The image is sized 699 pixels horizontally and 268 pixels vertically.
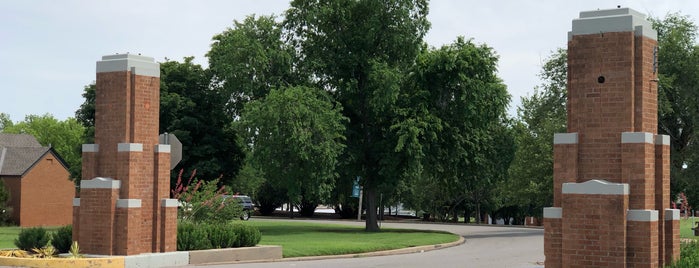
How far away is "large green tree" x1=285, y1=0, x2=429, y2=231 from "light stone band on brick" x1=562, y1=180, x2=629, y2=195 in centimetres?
2624

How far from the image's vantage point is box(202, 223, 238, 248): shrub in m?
23.6

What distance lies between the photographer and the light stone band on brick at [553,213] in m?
15.4

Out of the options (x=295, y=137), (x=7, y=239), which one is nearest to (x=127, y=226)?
(x=7, y=239)

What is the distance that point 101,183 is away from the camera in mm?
20938

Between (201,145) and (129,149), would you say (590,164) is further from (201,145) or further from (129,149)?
(201,145)

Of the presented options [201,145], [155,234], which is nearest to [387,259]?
[155,234]

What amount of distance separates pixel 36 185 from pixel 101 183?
36.7m

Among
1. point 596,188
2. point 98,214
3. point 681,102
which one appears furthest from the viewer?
point 681,102

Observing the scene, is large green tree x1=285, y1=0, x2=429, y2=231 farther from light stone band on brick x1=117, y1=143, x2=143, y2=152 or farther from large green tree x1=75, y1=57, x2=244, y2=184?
light stone band on brick x1=117, y1=143, x2=143, y2=152

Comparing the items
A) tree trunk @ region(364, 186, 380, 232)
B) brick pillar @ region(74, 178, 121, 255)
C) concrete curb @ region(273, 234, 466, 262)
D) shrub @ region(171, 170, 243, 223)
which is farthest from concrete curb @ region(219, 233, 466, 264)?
tree trunk @ region(364, 186, 380, 232)

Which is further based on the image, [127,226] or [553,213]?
[127,226]

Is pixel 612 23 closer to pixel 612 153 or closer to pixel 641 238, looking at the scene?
pixel 612 153

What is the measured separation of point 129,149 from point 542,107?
39.8m

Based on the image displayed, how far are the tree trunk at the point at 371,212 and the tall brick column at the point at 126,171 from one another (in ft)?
75.7
